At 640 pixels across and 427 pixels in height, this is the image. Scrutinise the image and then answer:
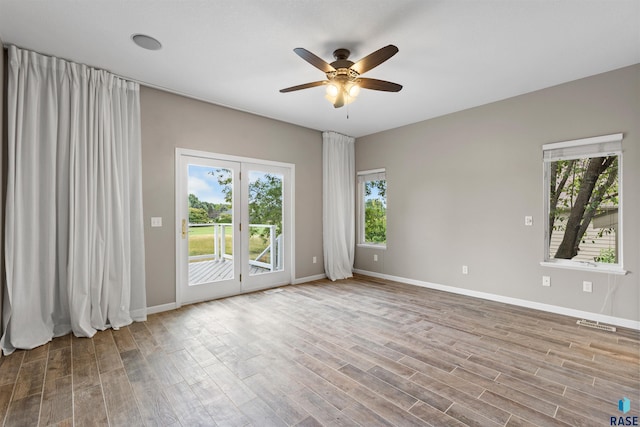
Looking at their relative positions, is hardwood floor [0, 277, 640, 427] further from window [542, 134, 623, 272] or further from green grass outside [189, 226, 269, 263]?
green grass outside [189, 226, 269, 263]

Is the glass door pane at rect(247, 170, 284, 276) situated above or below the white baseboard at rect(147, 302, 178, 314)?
above

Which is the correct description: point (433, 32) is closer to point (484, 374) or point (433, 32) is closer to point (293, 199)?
point (484, 374)

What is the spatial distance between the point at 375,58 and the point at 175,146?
284 centimetres

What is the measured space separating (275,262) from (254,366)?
2707mm

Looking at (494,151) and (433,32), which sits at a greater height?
(433,32)

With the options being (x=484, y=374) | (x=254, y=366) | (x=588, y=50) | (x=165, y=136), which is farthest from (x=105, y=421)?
(x=588, y=50)

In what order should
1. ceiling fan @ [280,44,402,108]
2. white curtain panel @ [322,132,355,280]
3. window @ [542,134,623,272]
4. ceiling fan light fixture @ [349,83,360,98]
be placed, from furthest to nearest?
white curtain panel @ [322,132,355,280], window @ [542,134,623,272], ceiling fan light fixture @ [349,83,360,98], ceiling fan @ [280,44,402,108]

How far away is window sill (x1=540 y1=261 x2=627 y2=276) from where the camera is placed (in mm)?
3295

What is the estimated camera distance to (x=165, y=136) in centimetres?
383

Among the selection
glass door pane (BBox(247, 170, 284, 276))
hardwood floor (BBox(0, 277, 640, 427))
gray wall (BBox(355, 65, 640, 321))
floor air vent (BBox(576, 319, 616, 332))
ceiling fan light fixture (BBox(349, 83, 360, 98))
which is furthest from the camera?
glass door pane (BBox(247, 170, 284, 276))

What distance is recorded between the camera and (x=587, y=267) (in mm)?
3492

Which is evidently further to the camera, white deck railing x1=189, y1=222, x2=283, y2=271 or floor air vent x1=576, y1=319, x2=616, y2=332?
white deck railing x1=189, y1=222, x2=283, y2=271

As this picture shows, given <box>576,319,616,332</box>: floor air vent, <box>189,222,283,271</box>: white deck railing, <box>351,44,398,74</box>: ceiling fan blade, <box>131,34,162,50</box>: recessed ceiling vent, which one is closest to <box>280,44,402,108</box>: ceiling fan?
<box>351,44,398,74</box>: ceiling fan blade

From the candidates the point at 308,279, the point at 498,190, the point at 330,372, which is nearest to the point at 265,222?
the point at 308,279
